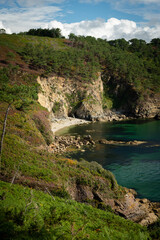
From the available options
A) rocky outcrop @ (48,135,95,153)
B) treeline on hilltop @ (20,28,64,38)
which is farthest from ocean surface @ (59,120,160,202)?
treeline on hilltop @ (20,28,64,38)

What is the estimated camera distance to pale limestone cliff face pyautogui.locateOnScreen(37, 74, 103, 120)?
7700 cm

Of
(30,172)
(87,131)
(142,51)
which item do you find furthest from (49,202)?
(142,51)

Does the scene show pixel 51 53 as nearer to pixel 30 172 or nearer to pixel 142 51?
pixel 30 172

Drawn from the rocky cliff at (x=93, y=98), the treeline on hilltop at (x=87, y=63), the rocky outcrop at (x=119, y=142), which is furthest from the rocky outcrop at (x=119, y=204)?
the treeline on hilltop at (x=87, y=63)

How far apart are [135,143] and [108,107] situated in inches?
1943

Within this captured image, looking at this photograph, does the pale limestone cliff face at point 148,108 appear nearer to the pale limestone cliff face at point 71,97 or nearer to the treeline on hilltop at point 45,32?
the pale limestone cliff face at point 71,97

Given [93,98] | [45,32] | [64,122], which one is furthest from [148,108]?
[45,32]

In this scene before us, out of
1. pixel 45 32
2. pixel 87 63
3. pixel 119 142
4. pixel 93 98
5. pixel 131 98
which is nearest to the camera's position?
pixel 119 142

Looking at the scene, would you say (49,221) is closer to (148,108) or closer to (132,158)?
(132,158)

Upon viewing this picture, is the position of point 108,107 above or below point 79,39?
below

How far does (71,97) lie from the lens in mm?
87938

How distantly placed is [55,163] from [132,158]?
21.3m

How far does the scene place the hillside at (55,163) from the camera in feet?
37.1

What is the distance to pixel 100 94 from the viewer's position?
98.1m
